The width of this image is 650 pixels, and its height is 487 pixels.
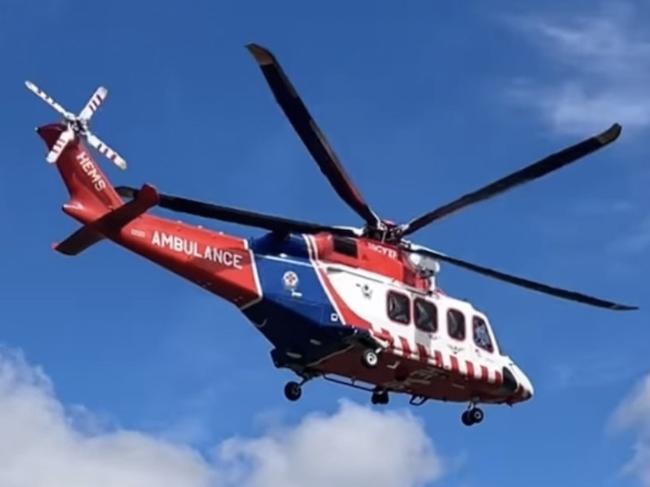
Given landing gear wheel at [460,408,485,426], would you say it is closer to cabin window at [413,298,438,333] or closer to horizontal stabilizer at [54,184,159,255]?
cabin window at [413,298,438,333]

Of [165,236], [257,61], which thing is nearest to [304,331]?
[165,236]

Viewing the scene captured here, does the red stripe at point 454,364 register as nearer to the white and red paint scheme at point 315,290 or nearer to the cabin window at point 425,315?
the white and red paint scheme at point 315,290

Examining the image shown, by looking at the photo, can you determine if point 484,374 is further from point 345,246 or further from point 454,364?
point 345,246

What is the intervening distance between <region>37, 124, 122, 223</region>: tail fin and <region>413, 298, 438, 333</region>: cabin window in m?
11.1

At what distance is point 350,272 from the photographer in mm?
57406

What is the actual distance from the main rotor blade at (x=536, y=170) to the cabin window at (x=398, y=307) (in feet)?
10.7

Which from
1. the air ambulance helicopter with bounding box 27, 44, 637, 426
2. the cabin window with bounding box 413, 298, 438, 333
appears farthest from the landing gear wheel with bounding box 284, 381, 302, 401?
the cabin window with bounding box 413, 298, 438, 333

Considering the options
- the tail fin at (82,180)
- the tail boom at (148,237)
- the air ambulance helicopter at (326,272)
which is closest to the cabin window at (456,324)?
the air ambulance helicopter at (326,272)

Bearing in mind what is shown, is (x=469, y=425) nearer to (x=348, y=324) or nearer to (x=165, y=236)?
(x=348, y=324)

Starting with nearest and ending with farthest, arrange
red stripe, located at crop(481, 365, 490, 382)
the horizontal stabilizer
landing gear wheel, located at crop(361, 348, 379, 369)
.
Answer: the horizontal stabilizer
landing gear wheel, located at crop(361, 348, 379, 369)
red stripe, located at crop(481, 365, 490, 382)

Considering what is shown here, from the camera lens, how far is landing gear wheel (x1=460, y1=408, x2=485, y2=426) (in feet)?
199

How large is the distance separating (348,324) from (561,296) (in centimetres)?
981

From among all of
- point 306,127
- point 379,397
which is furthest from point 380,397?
point 306,127

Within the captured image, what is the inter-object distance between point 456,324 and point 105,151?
1452cm
